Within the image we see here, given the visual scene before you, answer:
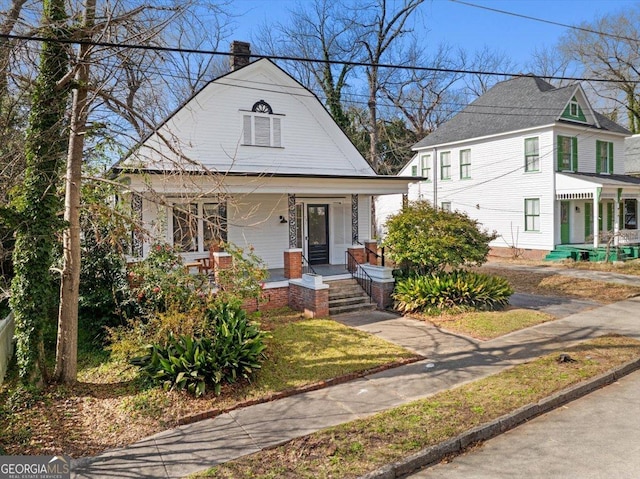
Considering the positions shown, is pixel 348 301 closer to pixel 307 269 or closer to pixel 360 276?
pixel 360 276

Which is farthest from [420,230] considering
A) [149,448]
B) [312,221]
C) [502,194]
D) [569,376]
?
[502,194]

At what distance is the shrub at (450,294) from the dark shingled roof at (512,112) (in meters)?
12.9

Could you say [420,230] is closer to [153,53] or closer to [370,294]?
[370,294]

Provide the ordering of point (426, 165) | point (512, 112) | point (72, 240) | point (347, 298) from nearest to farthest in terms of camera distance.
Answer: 1. point (72, 240)
2. point (347, 298)
3. point (512, 112)
4. point (426, 165)

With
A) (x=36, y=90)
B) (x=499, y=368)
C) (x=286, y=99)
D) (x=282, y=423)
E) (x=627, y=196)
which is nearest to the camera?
(x=282, y=423)

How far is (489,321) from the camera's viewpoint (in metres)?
10.1

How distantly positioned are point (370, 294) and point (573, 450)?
25.5 ft

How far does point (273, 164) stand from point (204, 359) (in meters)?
8.88

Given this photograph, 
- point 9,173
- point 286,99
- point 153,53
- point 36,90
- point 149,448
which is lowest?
point 149,448

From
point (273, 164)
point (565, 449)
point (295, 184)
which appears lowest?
point (565, 449)

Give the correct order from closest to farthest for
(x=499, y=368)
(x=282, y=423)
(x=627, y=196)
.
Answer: (x=282, y=423)
(x=499, y=368)
(x=627, y=196)

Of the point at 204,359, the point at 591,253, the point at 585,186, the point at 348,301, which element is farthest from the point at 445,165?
the point at 204,359

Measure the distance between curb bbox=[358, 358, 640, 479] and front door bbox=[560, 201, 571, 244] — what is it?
16.2 m

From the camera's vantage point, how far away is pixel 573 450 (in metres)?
4.83
